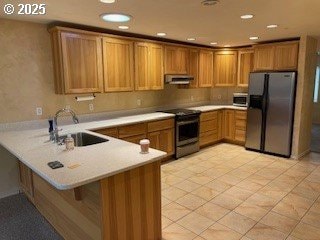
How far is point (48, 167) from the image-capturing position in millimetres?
1868

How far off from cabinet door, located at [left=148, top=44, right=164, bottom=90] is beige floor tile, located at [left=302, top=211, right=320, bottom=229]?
10.2ft

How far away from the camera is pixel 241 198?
3252 millimetres

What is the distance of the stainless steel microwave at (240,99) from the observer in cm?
575

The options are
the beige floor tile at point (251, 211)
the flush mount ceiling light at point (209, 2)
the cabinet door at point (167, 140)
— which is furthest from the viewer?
the cabinet door at point (167, 140)

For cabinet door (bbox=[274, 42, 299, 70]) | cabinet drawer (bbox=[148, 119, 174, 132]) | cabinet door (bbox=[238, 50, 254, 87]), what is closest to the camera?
cabinet drawer (bbox=[148, 119, 174, 132])

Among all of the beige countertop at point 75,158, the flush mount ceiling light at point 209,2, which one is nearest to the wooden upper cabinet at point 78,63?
the beige countertop at point 75,158

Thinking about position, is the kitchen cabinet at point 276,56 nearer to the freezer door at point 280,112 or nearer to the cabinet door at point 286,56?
the cabinet door at point 286,56

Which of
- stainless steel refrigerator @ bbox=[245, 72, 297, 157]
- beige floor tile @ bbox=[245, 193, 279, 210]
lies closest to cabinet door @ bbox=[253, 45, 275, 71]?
stainless steel refrigerator @ bbox=[245, 72, 297, 157]

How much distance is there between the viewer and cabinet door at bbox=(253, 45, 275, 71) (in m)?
4.89

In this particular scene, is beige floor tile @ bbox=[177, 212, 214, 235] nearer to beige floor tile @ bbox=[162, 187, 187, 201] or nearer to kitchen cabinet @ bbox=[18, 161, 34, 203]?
beige floor tile @ bbox=[162, 187, 187, 201]

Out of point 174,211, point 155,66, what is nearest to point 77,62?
point 155,66

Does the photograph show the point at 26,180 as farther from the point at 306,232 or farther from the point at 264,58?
the point at 264,58

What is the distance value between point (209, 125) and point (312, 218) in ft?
9.90

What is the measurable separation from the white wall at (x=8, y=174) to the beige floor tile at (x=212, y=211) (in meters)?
2.58
